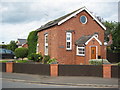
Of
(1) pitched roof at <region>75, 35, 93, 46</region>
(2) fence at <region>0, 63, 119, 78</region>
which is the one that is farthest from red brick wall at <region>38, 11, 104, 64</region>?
(2) fence at <region>0, 63, 119, 78</region>

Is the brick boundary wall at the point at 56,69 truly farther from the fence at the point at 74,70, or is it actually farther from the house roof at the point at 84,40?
the house roof at the point at 84,40

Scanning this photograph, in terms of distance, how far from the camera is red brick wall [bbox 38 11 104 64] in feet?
65.6

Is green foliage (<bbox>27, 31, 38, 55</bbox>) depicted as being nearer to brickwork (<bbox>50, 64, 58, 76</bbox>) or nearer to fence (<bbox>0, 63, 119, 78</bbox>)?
fence (<bbox>0, 63, 119, 78</bbox>)

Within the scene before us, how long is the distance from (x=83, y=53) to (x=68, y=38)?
2.78 meters

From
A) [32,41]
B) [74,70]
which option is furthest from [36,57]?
[74,70]

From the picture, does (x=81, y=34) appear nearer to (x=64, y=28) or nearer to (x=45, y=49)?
(x=64, y=28)

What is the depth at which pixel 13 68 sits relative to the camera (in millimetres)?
15070

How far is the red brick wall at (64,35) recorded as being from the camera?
787 inches

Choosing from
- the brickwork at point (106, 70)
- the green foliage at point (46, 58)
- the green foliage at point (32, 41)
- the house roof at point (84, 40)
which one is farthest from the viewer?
the green foliage at point (32, 41)

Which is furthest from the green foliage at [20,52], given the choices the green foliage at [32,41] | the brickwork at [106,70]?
the brickwork at [106,70]

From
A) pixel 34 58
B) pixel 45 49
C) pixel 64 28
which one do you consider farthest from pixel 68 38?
pixel 34 58

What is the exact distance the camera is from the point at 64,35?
20.3 m

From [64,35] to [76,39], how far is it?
178cm

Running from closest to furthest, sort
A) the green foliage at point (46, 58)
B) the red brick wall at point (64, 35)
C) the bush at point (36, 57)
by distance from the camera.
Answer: the red brick wall at point (64, 35)
the green foliage at point (46, 58)
the bush at point (36, 57)
